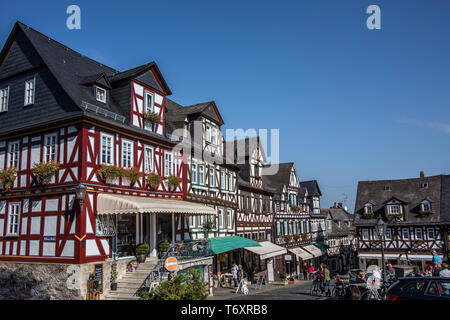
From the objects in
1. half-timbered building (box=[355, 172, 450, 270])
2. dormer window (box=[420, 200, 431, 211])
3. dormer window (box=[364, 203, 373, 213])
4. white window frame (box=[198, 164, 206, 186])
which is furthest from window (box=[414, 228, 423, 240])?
white window frame (box=[198, 164, 206, 186])

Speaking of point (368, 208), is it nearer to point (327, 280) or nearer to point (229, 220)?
point (229, 220)

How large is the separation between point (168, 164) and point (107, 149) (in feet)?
16.9

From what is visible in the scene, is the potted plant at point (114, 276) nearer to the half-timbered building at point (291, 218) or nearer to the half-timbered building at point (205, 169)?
the half-timbered building at point (205, 169)

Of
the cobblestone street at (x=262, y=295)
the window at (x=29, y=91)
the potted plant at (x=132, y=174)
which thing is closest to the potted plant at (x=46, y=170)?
the potted plant at (x=132, y=174)

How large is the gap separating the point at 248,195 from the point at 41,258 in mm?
20265

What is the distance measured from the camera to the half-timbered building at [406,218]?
136 ft

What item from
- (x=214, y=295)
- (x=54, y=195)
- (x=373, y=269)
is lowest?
(x=214, y=295)

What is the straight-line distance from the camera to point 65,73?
18.8 meters

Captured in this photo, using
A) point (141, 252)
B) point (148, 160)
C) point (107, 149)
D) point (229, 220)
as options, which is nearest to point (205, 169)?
point (229, 220)

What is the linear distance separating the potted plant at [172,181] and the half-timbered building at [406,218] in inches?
1211

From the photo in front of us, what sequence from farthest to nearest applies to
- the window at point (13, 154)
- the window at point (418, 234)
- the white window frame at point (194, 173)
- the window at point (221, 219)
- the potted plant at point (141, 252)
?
the window at point (418, 234)
the window at point (221, 219)
the white window frame at point (194, 173)
the window at point (13, 154)
the potted plant at point (141, 252)
